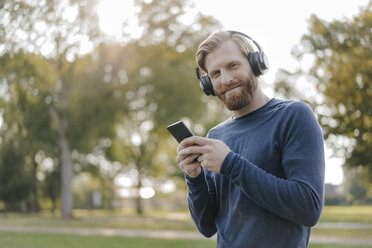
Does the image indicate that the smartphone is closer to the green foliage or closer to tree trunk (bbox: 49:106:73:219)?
the green foliage

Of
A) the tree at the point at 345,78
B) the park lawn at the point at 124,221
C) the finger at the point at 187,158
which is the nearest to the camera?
the finger at the point at 187,158

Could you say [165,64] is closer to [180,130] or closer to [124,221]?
[124,221]

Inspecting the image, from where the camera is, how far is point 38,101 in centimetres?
2195

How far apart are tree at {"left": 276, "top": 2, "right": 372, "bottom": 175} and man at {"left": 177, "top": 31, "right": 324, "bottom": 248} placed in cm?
1153

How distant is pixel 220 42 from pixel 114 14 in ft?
66.9

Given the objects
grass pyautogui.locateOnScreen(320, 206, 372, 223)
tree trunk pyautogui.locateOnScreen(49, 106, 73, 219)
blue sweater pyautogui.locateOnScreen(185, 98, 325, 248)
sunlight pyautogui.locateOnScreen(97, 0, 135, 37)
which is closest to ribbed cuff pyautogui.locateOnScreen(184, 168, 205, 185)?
blue sweater pyautogui.locateOnScreen(185, 98, 325, 248)

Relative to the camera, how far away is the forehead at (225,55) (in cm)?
187

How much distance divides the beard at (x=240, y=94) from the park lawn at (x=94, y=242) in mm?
9198

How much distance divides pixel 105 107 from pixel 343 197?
1749cm

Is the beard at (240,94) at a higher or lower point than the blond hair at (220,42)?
lower

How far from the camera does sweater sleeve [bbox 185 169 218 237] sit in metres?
1.98

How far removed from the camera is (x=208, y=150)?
166cm

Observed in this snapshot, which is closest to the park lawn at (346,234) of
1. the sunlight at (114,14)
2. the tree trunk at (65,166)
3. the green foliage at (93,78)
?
the green foliage at (93,78)

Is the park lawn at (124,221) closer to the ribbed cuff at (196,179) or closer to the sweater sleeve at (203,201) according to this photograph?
the sweater sleeve at (203,201)
